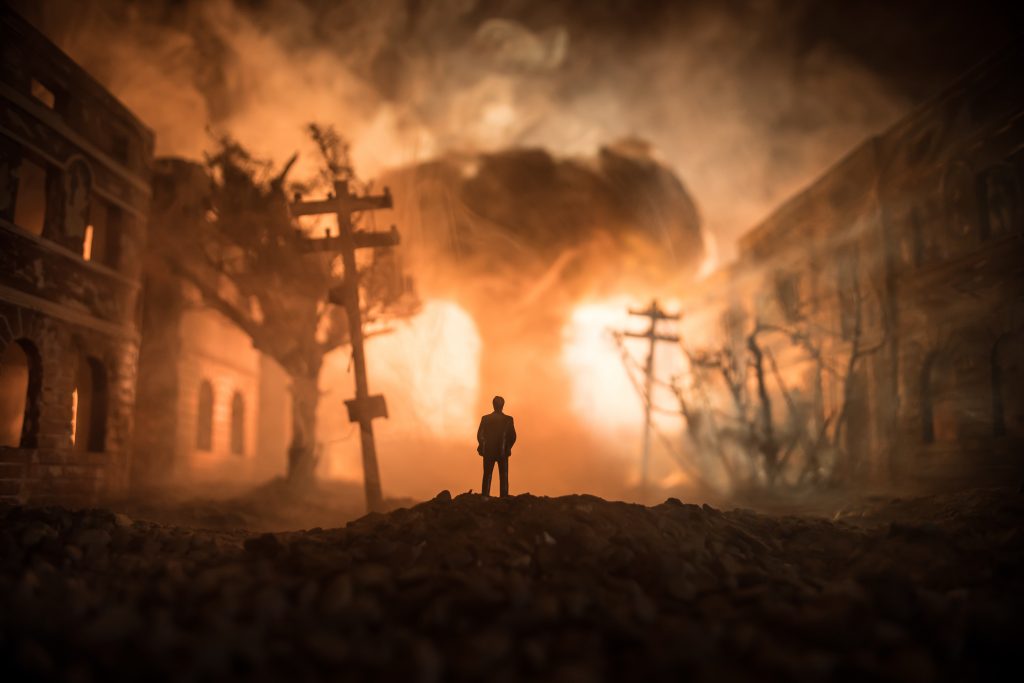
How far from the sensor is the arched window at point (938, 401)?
13.8 metres

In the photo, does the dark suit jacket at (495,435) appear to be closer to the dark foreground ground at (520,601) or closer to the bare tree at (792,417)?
the dark foreground ground at (520,601)

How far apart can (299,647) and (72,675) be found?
1123 millimetres

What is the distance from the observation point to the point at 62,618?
13.4 ft

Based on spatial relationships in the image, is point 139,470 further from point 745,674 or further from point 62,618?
point 745,674

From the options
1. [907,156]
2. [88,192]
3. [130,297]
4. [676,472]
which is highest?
[907,156]

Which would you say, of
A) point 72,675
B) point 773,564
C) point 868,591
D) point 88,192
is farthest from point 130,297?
point 868,591

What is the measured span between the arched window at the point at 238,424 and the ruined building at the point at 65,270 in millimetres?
7621

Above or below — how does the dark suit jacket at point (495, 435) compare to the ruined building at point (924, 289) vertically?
below

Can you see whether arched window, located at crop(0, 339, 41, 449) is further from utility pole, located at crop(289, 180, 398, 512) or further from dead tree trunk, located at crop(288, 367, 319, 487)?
utility pole, located at crop(289, 180, 398, 512)

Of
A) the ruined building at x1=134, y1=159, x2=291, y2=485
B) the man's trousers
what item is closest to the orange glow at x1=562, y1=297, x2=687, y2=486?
the ruined building at x1=134, y1=159, x2=291, y2=485

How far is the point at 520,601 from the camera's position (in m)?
4.29

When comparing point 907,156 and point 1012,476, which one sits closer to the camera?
point 1012,476

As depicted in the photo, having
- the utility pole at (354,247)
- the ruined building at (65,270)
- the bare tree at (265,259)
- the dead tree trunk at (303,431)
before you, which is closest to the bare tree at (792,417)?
the utility pole at (354,247)

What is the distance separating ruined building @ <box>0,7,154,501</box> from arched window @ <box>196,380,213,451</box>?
5.31m
